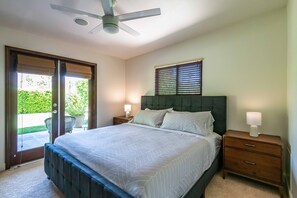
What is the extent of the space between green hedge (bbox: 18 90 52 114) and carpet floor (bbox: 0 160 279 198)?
1153mm

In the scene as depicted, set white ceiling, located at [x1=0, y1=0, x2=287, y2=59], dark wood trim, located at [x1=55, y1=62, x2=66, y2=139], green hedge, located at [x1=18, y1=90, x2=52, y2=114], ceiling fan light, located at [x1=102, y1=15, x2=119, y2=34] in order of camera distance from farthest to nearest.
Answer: dark wood trim, located at [x1=55, y1=62, x2=66, y2=139]
green hedge, located at [x1=18, y1=90, x2=52, y2=114]
white ceiling, located at [x1=0, y1=0, x2=287, y2=59]
ceiling fan light, located at [x1=102, y1=15, x2=119, y2=34]

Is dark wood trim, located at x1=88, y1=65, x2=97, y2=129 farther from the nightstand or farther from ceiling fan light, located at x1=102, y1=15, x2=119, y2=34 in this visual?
ceiling fan light, located at x1=102, y1=15, x2=119, y2=34

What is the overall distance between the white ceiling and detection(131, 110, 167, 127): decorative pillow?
1617 mm

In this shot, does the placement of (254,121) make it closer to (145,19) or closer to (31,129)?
(145,19)

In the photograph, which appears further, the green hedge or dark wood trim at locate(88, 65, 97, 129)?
dark wood trim at locate(88, 65, 97, 129)

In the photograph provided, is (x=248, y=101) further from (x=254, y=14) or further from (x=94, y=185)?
(x=94, y=185)

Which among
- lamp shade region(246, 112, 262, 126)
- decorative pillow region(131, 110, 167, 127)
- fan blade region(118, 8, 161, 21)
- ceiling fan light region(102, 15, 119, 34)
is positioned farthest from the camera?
decorative pillow region(131, 110, 167, 127)

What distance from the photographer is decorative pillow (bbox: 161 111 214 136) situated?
2.54 m

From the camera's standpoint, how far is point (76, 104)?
12.1 ft

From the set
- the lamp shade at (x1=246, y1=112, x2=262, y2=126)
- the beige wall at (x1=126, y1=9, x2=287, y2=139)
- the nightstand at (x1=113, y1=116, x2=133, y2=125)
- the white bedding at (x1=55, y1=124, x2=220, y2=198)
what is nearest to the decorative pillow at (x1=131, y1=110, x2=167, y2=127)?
the nightstand at (x1=113, y1=116, x2=133, y2=125)

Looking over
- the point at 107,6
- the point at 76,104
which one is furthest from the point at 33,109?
the point at 107,6

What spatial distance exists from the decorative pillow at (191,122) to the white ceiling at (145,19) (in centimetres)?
163

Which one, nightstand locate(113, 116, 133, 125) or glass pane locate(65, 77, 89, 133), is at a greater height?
glass pane locate(65, 77, 89, 133)

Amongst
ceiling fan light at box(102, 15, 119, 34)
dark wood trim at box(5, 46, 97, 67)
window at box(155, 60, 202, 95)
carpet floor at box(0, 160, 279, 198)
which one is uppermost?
ceiling fan light at box(102, 15, 119, 34)
